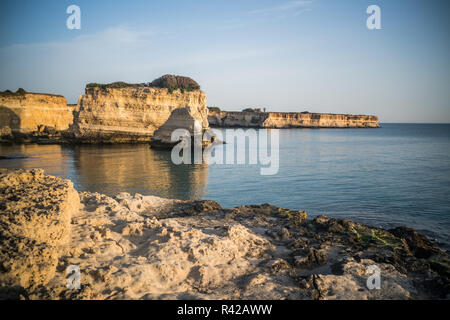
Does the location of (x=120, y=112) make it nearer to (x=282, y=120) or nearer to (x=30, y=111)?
(x=30, y=111)

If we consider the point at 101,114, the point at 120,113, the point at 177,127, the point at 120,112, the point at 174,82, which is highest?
the point at 174,82

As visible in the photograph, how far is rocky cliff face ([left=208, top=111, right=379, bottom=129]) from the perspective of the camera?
121m

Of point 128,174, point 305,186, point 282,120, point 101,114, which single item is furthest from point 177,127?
point 282,120

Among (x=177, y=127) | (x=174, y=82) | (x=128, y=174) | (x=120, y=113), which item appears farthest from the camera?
(x=174, y=82)

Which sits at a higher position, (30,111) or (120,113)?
(30,111)

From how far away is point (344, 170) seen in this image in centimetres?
2225

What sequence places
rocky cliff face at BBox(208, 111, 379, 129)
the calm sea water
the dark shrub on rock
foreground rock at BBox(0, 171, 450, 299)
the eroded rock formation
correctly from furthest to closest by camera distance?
1. rocky cliff face at BBox(208, 111, 379, 129)
2. the dark shrub on rock
3. the eroded rock formation
4. the calm sea water
5. foreground rock at BBox(0, 171, 450, 299)

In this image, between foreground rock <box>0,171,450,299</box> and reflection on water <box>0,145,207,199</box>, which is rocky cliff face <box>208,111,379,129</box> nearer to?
reflection on water <box>0,145,207,199</box>

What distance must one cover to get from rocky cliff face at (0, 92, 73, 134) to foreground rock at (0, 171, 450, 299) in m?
48.7

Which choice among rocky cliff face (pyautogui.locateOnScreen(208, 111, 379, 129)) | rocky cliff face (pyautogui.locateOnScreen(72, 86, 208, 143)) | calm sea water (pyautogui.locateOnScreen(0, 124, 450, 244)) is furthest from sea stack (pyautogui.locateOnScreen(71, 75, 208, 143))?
rocky cliff face (pyautogui.locateOnScreen(208, 111, 379, 129))

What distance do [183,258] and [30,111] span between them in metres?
54.2

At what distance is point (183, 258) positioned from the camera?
206 inches

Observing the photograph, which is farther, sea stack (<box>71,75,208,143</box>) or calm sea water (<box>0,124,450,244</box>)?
sea stack (<box>71,75,208,143</box>)
